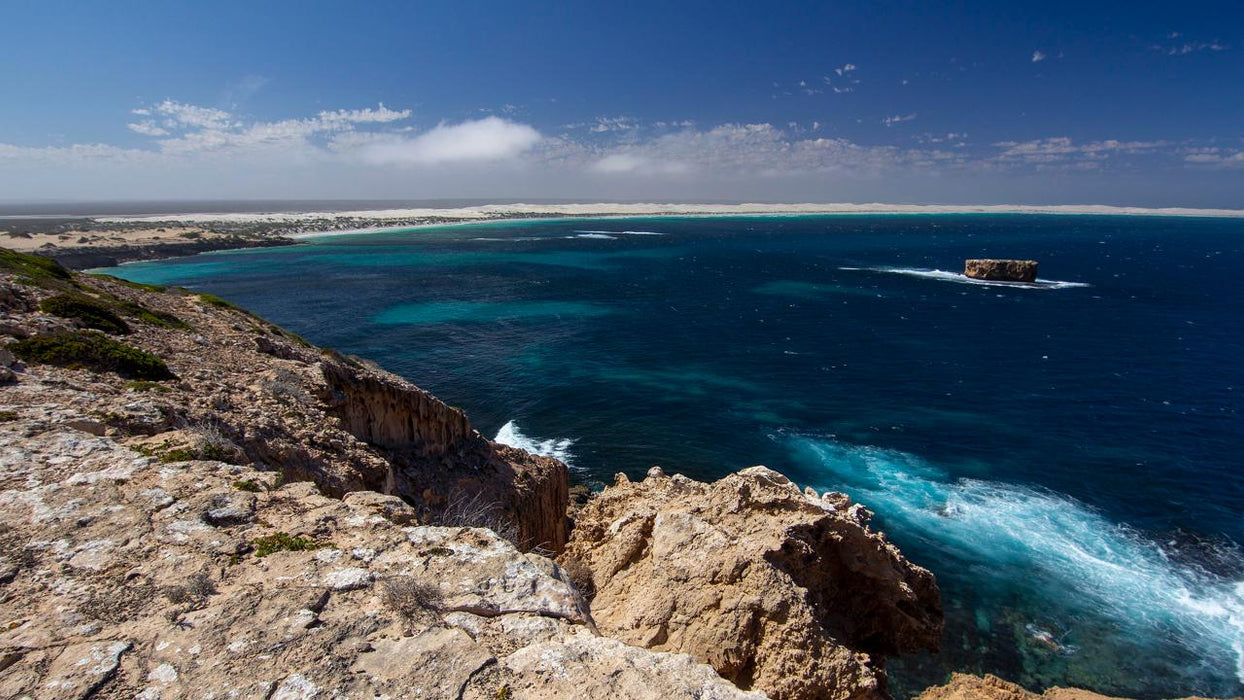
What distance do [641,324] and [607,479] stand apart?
135 ft

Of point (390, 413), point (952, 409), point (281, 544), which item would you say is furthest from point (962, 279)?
point (281, 544)

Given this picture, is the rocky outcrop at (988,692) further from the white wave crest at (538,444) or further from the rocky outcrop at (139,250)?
the rocky outcrop at (139,250)

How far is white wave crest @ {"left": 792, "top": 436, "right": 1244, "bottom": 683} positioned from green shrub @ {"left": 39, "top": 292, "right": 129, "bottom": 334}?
35.3 m

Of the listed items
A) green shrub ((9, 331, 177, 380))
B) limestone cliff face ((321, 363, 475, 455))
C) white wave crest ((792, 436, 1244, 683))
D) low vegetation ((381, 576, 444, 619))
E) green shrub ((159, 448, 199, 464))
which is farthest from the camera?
white wave crest ((792, 436, 1244, 683))

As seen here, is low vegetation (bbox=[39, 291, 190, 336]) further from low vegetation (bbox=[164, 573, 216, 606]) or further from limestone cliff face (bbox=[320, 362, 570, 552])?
low vegetation (bbox=[164, 573, 216, 606])

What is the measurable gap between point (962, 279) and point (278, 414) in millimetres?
124648

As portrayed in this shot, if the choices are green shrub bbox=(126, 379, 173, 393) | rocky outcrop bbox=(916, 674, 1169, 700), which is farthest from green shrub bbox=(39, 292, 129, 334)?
rocky outcrop bbox=(916, 674, 1169, 700)

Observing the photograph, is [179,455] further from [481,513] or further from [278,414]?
[481,513]

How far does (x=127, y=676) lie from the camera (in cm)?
664

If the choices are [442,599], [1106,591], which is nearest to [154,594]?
[442,599]

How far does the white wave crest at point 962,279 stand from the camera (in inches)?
4077

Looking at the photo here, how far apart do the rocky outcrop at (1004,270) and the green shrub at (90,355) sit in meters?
127

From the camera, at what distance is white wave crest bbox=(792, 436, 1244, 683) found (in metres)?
24.2

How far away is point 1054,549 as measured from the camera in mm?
29000
